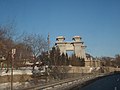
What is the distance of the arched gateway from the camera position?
161500 millimetres

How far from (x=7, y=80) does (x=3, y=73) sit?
169cm

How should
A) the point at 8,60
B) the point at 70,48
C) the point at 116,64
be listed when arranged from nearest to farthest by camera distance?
the point at 8,60 < the point at 70,48 < the point at 116,64

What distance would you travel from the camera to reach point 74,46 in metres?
166

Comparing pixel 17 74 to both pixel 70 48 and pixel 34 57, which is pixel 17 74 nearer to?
pixel 34 57

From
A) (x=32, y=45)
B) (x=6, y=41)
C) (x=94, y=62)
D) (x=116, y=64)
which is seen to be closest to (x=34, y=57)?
(x=32, y=45)

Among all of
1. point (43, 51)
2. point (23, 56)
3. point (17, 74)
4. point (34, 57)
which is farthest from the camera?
point (43, 51)

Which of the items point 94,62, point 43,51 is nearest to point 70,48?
point 94,62

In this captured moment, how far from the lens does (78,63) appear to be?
133625mm

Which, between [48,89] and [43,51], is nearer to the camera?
[48,89]

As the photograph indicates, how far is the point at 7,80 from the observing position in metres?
37.8

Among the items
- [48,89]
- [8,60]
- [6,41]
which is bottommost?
[48,89]

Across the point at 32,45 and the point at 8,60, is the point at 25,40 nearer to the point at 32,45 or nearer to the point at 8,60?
the point at 32,45

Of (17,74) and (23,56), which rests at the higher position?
(23,56)

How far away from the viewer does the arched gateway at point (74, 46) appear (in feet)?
530
